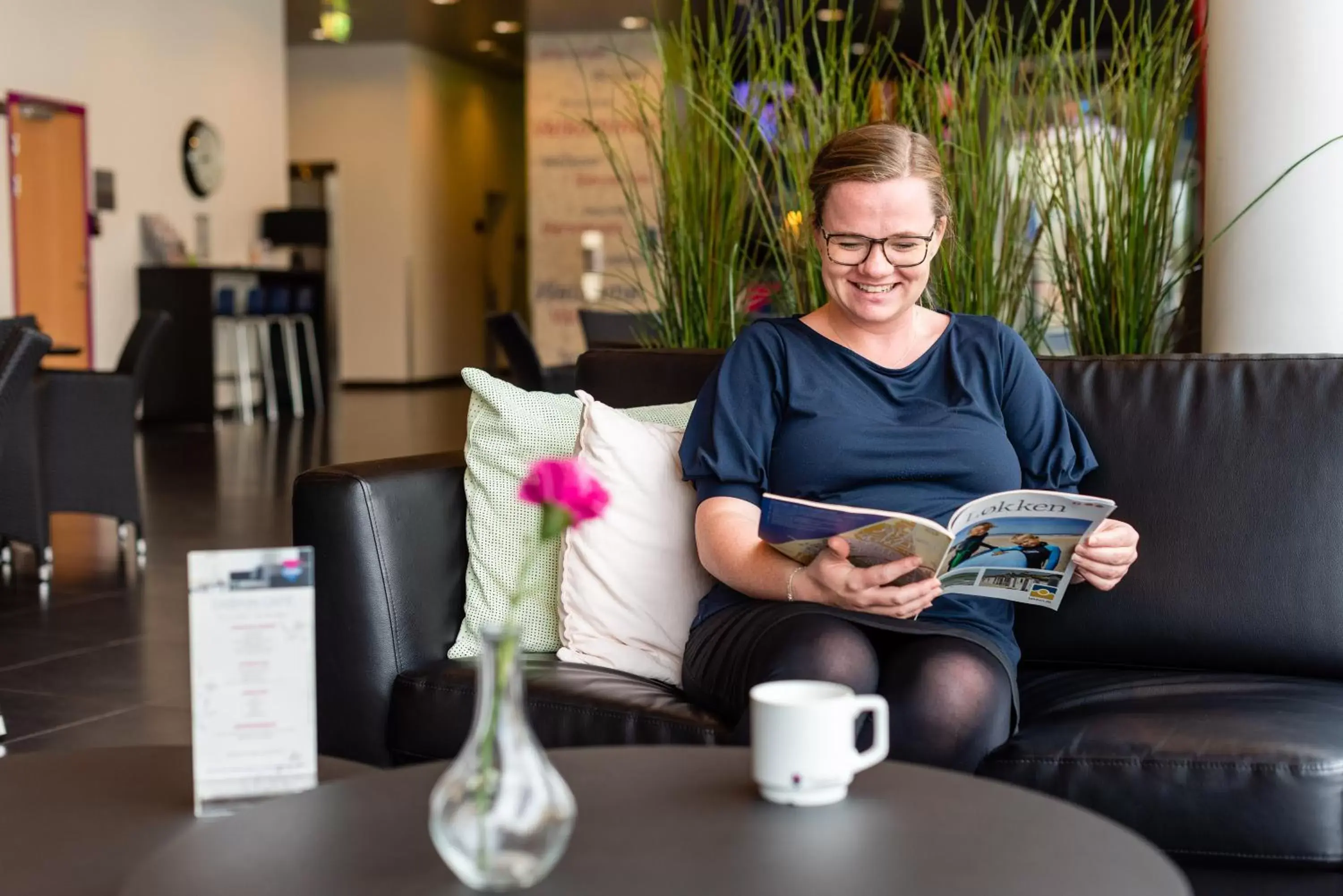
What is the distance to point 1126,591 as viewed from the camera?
7.49 feet

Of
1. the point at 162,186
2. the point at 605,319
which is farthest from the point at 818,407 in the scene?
the point at 162,186

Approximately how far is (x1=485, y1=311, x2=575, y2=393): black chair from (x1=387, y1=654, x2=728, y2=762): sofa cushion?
4167 mm

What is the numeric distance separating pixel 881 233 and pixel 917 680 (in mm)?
659

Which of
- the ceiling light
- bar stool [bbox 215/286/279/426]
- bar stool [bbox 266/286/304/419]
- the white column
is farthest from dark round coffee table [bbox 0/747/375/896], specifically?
the ceiling light

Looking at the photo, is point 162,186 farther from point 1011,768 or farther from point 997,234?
point 1011,768

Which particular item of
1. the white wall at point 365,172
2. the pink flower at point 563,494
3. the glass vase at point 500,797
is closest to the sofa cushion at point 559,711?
the glass vase at point 500,797

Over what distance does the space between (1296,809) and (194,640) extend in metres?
1.24

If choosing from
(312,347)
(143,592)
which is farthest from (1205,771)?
(312,347)

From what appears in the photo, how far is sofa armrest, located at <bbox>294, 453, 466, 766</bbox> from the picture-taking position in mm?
2193

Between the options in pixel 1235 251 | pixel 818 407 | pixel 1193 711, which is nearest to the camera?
pixel 1193 711

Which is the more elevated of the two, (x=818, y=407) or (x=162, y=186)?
(x=162, y=186)

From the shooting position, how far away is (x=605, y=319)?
7316 millimetres

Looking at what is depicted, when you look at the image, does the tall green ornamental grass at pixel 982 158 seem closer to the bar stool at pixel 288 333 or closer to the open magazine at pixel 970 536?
the open magazine at pixel 970 536

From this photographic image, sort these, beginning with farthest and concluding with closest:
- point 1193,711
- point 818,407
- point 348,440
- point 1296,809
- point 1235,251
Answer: point 348,440, point 1235,251, point 818,407, point 1193,711, point 1296,809
